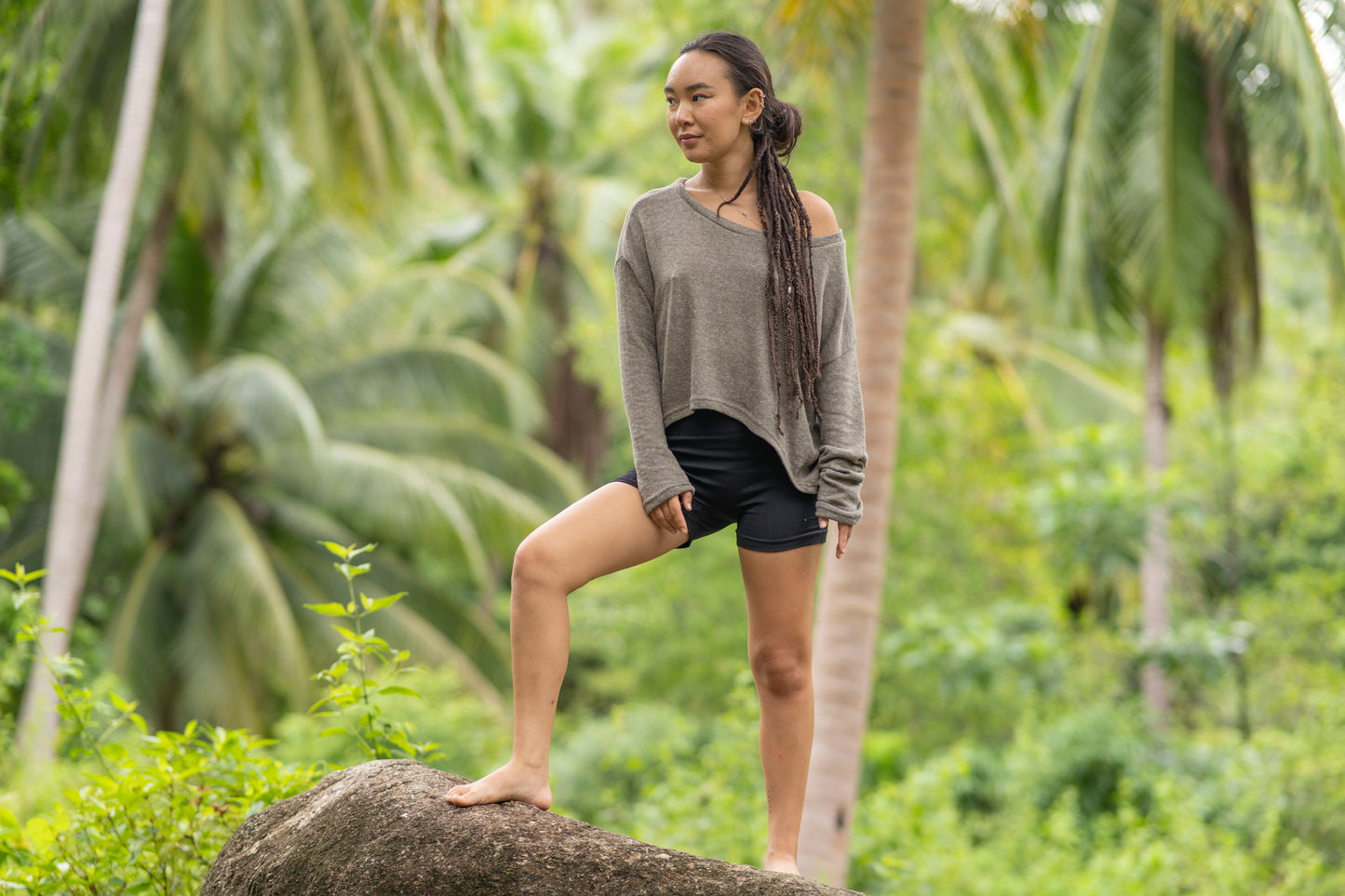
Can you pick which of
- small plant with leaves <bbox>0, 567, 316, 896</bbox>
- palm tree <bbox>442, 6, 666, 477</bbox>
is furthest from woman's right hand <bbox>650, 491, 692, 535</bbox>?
palm tree <bbox>442, 6, 666, 477</bbox>

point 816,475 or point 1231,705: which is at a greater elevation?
point 816,475

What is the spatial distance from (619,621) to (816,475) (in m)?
10.6

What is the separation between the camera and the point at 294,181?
14.6 metres

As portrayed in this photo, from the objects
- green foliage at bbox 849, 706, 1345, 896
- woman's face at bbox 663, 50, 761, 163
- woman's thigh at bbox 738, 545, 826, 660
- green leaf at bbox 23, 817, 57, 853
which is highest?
woman's face at bbox 663, 50, 761, 163

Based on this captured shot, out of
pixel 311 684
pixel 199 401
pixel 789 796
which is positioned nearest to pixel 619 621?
pixel 311 684

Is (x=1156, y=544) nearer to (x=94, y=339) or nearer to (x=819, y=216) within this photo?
(x=94, y=339)

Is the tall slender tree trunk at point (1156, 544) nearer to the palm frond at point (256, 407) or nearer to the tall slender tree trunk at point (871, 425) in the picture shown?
the tall slender tree trunk at point (871, 425)

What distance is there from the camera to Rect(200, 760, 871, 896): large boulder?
239 centimetres

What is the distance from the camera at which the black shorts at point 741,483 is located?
2.64 m

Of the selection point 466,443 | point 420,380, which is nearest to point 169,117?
point 420,380

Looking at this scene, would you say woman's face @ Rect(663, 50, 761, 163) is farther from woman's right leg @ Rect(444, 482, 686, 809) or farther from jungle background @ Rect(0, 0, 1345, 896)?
jungle background @ Rect(0, 0, 1345, 896)

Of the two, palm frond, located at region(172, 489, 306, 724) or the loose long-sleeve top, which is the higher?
the loose long-sleeve top

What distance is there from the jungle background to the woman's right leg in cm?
414

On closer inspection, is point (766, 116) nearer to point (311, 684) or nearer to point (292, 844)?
point (292, 844)
